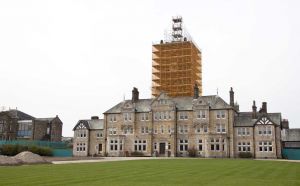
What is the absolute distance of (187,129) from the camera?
7575cm

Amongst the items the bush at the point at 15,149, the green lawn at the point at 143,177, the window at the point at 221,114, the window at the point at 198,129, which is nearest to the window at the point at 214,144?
the window at the point at 198,129

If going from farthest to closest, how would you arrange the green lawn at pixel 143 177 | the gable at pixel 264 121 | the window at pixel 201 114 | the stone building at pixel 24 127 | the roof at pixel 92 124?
1. the stone building at pixel 24 127
2. the roof at pixel 92 124
3. the window at pixel 201 114
4. the gable at pixel 264 121
5. the green lawn at pixel 143 177

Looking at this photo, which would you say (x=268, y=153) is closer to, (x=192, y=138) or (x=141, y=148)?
(x=192, y=138)

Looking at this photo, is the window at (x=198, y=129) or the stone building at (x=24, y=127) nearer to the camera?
the window at (x=198, y=129)

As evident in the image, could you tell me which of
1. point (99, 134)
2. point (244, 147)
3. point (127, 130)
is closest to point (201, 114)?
point (244, 147)

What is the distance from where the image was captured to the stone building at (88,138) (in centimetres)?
8344

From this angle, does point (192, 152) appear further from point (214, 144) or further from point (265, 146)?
point (265, 146)

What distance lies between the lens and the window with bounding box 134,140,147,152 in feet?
256

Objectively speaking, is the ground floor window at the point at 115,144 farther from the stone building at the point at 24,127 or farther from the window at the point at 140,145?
the stone building at the point at 24,127

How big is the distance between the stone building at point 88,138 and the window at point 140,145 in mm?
8001

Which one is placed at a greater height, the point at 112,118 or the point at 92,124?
the point at 112,118

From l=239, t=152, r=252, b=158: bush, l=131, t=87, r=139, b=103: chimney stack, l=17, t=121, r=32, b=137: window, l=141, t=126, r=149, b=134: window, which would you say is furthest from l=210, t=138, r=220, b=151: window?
l=17, t=121, r=32, b=137: window

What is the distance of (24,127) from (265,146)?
216 feet

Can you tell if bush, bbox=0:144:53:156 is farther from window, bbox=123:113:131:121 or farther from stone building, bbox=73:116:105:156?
window, bbox=123:113:131:121
